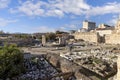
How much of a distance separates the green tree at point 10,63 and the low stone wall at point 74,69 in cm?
351

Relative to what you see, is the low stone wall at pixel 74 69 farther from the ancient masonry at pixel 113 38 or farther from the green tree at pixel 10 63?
the ancient masonry at pixel 113 38

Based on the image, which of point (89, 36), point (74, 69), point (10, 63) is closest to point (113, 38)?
point (89, 36)

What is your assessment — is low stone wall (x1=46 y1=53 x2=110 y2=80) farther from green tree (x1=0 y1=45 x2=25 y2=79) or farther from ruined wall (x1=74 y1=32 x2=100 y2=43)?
ruined wall (x1=74 y1=32 x2=100 y2=43)

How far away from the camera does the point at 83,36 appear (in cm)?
8225

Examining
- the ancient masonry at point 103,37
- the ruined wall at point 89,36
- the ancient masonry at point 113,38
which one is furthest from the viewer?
the ruined wall at point 89,36

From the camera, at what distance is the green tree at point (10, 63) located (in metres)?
20.6

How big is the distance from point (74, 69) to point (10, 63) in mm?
5421

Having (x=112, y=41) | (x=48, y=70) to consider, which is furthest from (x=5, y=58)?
(x=112, y=41)

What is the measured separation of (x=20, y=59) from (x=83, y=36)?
199ft

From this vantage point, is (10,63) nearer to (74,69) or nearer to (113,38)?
(74,69)

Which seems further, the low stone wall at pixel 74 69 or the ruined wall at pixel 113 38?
the ruined wall at pixel 113 38

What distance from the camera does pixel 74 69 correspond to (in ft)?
70.9

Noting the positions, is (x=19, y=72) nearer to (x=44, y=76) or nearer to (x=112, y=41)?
(x=44, y=76)

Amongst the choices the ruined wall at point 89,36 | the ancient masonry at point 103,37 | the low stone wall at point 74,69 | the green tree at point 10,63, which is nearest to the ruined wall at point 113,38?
the ancient masonry at point 103,37
